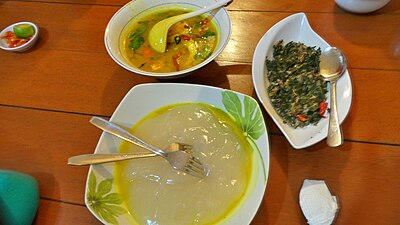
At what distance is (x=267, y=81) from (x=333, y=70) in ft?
0.65

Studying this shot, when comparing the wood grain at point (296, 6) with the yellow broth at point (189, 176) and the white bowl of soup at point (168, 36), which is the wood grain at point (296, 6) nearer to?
the white bowl of soup at point (168, 36)

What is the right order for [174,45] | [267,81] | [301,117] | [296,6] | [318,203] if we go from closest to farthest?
[318,203]
[301,117]
[267,81]
[174,45]
[296,6]

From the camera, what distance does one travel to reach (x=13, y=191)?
2.78 ft

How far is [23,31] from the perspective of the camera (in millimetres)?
1270

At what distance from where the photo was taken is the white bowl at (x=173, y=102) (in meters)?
0.76

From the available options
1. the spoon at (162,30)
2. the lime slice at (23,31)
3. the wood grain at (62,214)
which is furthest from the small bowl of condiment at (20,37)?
the wood grain at (62,214)

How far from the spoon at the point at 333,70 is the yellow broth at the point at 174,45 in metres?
0.36

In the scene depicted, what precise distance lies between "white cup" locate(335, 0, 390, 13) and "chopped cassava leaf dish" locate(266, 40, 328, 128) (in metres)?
0.25

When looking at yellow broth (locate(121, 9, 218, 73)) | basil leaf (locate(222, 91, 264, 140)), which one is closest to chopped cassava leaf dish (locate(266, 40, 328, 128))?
basil leaf (locate(222, 91, 264, 140))

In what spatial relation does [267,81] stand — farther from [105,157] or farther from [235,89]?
[105,157]

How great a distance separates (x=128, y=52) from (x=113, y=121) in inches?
11.8

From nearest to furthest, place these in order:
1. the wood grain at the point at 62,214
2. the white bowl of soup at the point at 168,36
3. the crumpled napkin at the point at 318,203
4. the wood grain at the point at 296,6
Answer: the crumpled napkin at the point at 318,203 → the wood grain at the point at 62,214 → the white bowl of soup at the point at 168,36 → the wood grain at the point at 296,6

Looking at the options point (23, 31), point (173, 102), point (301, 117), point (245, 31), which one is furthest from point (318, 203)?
point (23, 31)

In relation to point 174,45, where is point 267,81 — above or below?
below
